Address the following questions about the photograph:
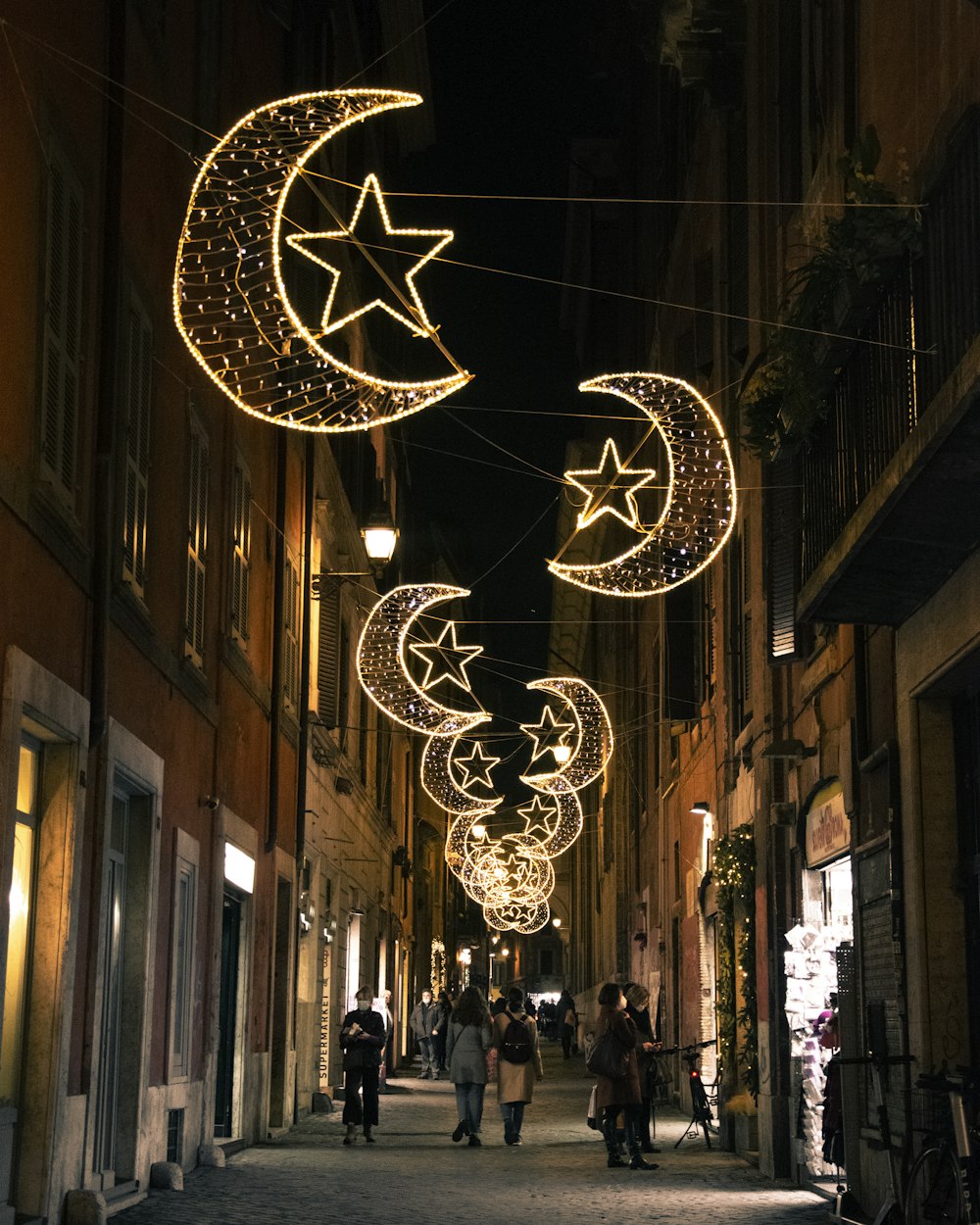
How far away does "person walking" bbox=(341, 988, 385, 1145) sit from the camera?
19250 millimetres

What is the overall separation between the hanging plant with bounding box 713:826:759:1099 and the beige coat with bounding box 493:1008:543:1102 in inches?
82.9

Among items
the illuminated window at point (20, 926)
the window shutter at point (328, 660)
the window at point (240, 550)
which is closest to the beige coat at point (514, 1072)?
the window at point (240, 550)

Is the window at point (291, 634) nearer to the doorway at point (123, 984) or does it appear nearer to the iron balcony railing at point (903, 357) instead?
the doorway at point (123, 984)

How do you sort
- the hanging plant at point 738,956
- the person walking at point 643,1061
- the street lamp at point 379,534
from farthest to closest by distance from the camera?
the street lamp at point 379,534, the person walking at point 643,1061, the hanging plant at point 738,956

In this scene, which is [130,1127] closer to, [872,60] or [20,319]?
[20,319]

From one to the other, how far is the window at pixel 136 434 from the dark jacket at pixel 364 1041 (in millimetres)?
7891

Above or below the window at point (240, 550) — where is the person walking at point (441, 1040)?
below

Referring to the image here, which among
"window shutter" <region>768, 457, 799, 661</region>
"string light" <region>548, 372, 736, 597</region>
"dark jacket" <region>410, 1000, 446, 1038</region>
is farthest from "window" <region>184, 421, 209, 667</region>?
"dark jacket" <region>410, 1000, 446, 1038</region>

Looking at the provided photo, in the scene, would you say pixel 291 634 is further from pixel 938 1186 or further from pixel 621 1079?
pixel 938 1186

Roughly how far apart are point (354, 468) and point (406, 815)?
57.2ft

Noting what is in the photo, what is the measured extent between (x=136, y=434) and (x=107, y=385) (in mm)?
1228

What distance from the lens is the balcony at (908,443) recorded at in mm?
8414

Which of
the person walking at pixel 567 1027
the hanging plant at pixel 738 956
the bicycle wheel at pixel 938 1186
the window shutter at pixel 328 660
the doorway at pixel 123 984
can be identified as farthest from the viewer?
the person walking at pixel 567 1027

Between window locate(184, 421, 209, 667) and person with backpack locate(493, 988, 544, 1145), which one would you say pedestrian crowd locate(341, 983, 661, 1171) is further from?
window locate(184, 421, 209, 667)
